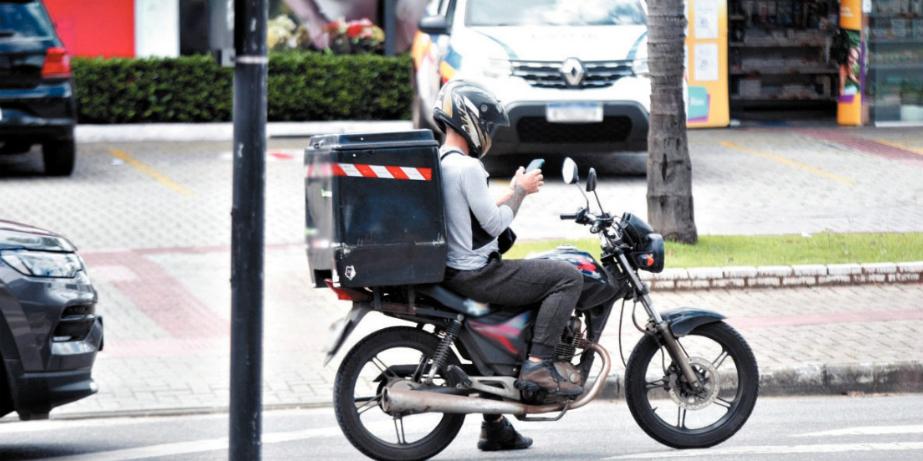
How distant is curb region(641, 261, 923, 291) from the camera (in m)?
11.1

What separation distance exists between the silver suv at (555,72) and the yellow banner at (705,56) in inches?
140

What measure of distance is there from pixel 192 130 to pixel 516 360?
1196 cm

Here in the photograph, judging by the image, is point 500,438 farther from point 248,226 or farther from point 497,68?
point 497,68

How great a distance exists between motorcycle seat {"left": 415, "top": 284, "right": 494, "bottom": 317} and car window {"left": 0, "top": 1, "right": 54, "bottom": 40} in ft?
29.8

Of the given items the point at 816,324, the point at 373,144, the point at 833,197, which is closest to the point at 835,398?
the point at 816,324

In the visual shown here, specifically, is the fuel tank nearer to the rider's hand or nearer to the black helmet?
the rider's hand

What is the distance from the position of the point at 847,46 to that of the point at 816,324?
34.1 ft

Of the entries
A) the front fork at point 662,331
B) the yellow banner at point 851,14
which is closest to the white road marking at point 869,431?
the front fork at point 662,331

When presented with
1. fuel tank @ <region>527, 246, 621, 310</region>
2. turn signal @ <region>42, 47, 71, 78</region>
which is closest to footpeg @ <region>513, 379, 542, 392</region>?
fuel tank @ <region>527, 246, 621, 310</region>

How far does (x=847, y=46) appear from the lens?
19953 mm

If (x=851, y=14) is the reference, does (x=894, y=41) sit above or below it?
below

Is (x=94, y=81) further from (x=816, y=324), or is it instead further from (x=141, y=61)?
(x=816, y=324)

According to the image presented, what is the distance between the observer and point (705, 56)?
1956cm

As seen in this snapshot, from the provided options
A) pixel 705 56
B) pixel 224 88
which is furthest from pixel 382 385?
→ pixel 705 56
